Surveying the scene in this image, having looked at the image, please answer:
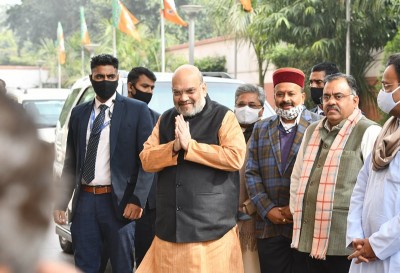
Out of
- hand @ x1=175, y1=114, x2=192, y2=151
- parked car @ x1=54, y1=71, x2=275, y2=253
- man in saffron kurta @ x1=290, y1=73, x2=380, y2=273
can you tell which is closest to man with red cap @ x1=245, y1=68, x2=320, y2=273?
man in saffron kurta @ x1=290, y1=73, x2=380, y2=273

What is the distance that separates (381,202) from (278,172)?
4.74 feet

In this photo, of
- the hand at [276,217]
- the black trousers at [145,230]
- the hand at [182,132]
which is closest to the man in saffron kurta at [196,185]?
the hand at [182,132]

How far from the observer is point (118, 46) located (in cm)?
4288

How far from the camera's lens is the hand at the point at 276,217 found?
561cm

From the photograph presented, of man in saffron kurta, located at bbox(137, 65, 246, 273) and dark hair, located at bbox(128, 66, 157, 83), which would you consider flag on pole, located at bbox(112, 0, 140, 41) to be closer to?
dark hair, located at bbox(128, 66, 157, 83)

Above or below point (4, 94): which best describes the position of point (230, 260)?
below

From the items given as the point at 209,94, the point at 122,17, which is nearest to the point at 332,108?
the point at 209,94

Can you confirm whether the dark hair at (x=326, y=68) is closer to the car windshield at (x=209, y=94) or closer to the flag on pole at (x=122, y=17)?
the car windshield at (x=209, y=94)

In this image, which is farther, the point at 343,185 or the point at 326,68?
the point at 326,68

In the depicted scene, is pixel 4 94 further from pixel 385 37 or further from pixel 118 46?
pixel 118 46

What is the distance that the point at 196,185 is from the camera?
5227 mm

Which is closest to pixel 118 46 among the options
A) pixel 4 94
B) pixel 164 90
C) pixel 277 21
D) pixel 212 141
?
pixel 277 21

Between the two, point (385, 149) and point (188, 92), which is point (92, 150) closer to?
point (188, 92)

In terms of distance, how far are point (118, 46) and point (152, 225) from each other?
120 ft
